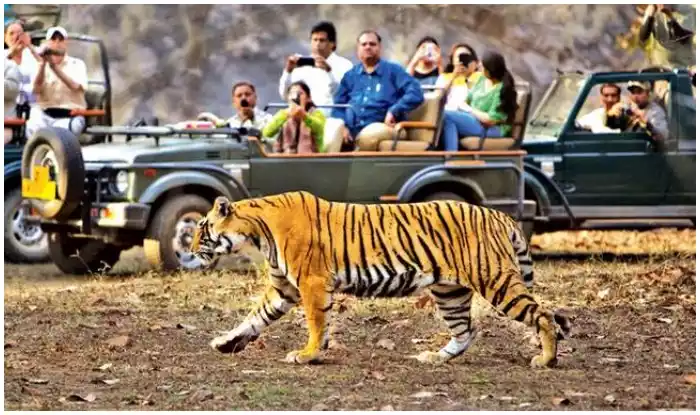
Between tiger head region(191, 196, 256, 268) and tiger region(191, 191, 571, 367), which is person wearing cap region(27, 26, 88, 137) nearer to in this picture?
tiger head region(191, 196, 256, 268)

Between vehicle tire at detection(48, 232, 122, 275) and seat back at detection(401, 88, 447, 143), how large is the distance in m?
1.96

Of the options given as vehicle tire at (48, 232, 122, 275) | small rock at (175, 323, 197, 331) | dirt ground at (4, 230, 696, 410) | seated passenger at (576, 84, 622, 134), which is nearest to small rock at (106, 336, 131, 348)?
dirt ground at (4, 230, 696, 410)

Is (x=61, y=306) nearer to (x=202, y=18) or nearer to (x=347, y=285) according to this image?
Answer: (x=347, y=285)

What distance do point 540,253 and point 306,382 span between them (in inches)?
215

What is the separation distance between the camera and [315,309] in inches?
295

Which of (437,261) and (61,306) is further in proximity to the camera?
(61,306)

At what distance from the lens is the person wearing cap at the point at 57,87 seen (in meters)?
11.1

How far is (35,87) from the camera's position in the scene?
11.1 m

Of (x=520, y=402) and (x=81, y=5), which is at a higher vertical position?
(x=81, y=5)

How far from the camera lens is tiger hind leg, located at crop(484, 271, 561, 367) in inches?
293

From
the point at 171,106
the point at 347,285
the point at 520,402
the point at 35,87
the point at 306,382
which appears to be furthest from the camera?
the point at 171,106

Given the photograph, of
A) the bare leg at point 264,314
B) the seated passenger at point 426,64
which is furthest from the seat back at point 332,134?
the bare leg at point 264,314

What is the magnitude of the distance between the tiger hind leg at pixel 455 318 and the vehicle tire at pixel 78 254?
3.64 metres

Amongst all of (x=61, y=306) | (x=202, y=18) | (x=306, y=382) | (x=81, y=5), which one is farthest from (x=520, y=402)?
(x=202, y=18)
